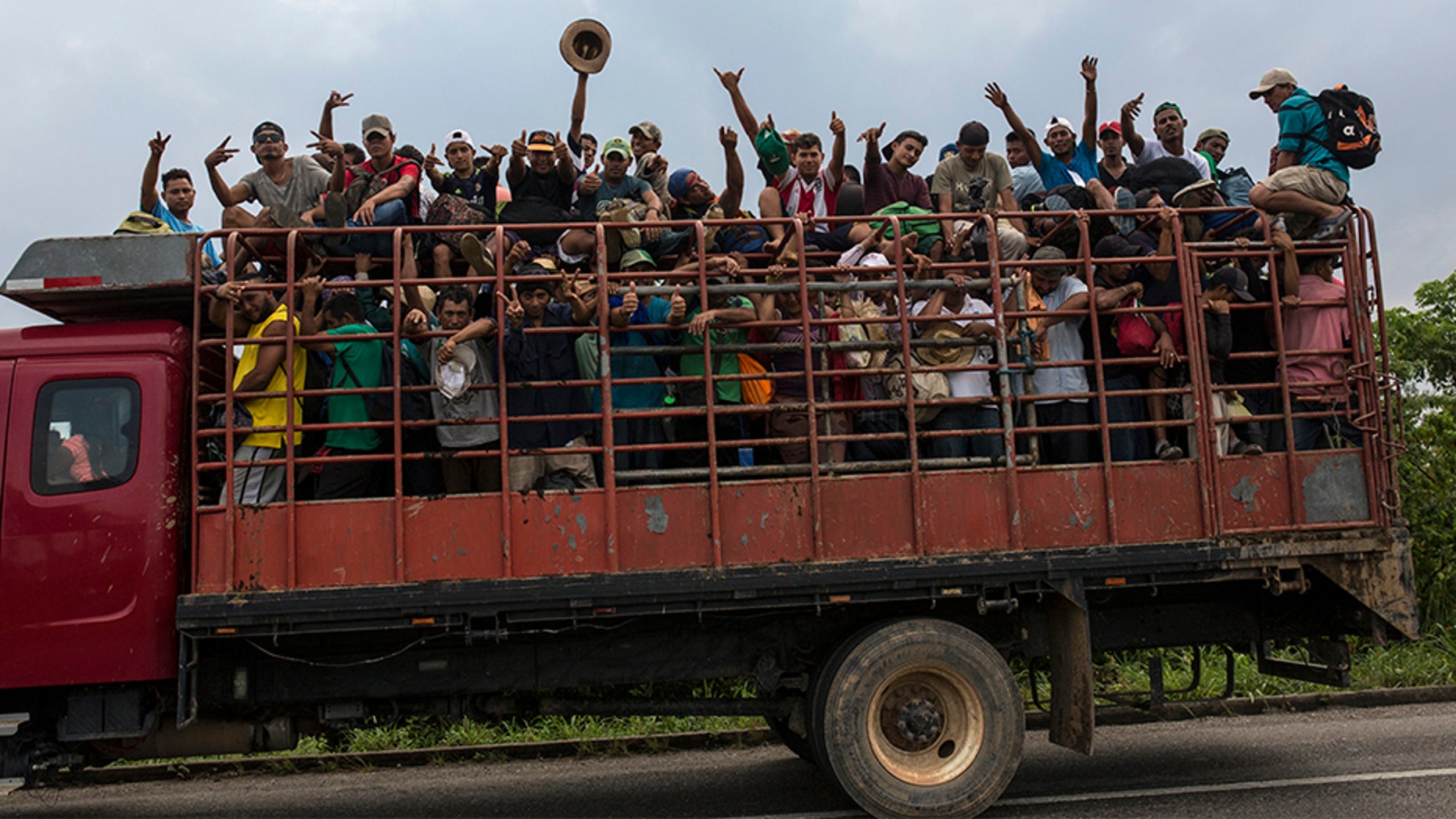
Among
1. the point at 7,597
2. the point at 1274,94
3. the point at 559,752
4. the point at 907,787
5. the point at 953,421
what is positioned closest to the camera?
the point at 7,597

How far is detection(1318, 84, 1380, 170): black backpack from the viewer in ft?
21.2

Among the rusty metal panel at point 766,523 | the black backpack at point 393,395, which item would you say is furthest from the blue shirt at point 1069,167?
the black backpack at point 393,395

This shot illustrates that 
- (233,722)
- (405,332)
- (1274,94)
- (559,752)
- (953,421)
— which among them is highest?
(1274,94)

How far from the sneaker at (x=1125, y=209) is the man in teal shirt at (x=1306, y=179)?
70 cm

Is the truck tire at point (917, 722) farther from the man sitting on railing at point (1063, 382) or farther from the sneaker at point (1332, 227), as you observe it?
the sneaker at point (1332, 227)

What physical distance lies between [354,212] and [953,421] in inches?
155

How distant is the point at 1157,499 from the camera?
220 inches

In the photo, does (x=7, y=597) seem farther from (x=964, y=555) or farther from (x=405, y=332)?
(x=964, y=555)

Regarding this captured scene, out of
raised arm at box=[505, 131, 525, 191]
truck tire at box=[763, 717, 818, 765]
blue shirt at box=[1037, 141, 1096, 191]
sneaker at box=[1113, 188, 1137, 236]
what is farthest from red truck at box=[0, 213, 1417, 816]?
blue shirt at box=[1037, 141, 1096, 191]

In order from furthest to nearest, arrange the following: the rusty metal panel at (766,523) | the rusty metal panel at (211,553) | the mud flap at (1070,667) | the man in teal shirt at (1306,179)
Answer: the man in teal shirt at (1306,179) → the mud flap at (1070,667) → the rusty metal panel at (766,523) → the rusty metal panel at (211,553)

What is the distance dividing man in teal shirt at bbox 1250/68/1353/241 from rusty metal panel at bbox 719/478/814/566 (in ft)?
11.1

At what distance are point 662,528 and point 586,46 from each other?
3.82 m

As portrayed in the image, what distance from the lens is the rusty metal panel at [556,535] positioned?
521 cm

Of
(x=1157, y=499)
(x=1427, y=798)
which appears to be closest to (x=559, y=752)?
(x=1157, y=499)
